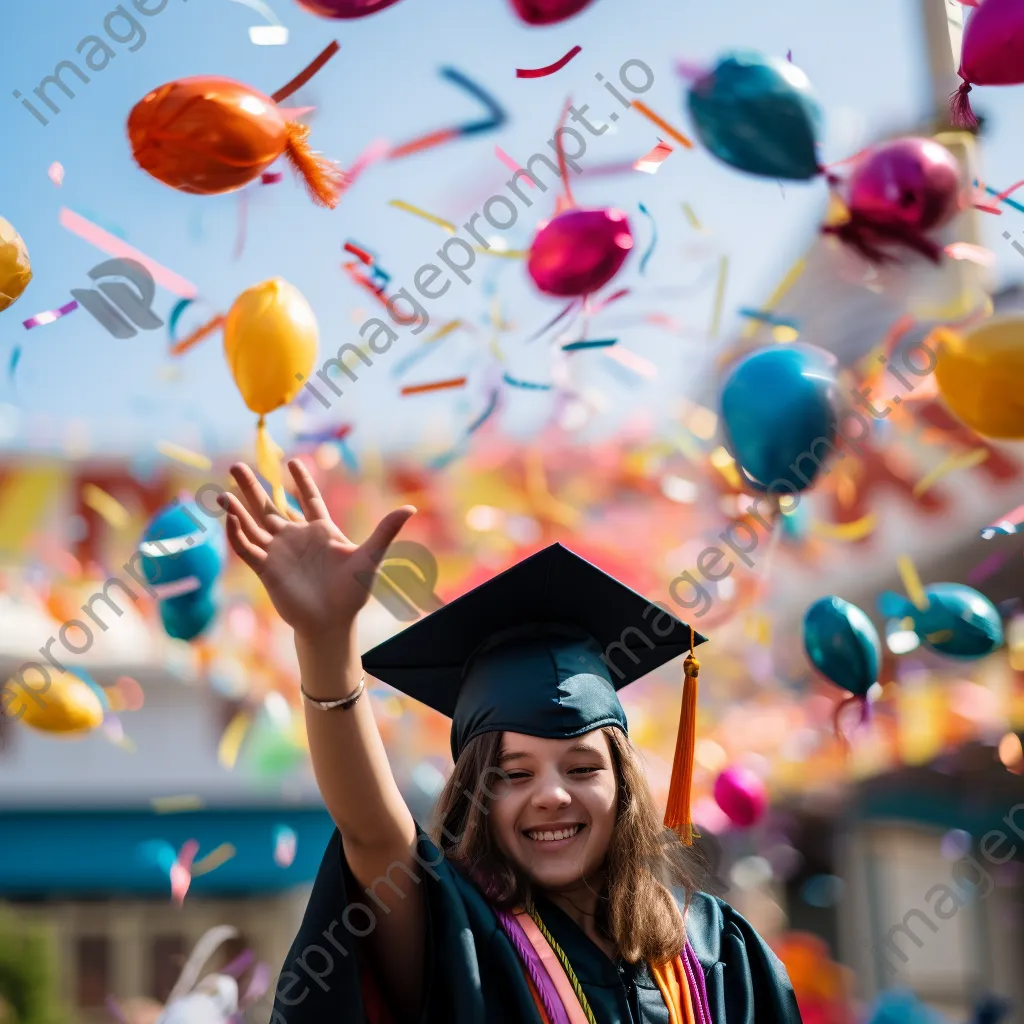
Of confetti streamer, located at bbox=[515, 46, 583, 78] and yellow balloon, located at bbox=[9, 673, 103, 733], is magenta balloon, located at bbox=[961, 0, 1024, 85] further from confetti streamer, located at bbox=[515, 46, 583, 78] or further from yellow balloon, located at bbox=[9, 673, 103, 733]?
yellow balloon, located at bbox=[9, 673, 103, 733]

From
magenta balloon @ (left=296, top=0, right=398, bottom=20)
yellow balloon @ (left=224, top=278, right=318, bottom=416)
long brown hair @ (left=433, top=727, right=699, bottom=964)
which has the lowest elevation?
long brown hair @ (left=433, top=727, right=699, bottom=964)

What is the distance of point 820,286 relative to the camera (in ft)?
33.7

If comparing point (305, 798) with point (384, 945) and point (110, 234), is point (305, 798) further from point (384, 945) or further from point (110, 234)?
point (384, 945)

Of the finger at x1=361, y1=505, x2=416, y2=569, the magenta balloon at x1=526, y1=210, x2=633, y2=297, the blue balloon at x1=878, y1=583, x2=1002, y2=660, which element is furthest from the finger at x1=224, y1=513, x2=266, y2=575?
the blue balloon at x1=878, y1=583, x2=1002, y2=660

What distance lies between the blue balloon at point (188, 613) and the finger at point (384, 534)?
2.01 m

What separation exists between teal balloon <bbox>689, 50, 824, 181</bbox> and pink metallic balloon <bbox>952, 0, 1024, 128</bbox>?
38cm

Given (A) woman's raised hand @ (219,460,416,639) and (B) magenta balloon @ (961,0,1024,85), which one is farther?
(B) magenta balloon @ (961,0,1024,85)

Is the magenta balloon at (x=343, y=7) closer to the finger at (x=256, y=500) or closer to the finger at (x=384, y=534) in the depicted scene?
the finger at (x=256, y=500)

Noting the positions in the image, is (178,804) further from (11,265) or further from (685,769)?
(685,769)

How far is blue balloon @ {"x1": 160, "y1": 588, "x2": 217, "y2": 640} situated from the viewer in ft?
12.3

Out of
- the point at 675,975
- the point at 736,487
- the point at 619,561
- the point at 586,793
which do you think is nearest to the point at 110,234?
the point at 736,487

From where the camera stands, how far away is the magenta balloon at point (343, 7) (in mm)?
2881

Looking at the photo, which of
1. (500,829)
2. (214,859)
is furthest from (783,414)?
(214,859)

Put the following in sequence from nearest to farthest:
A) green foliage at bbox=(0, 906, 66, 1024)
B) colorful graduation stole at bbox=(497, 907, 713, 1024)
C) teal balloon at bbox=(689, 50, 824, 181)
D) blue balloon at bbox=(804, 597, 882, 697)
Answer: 1. colorful graduation stole at bbox=(497, 907, 713, 1024)
2. teal balloon at bbox=(689, 50, 824, 181)
3. blue balloon at bbox=(804, 597, 882, 697)
4. green foliage at bbox=(0, 906, 66, 1024)
